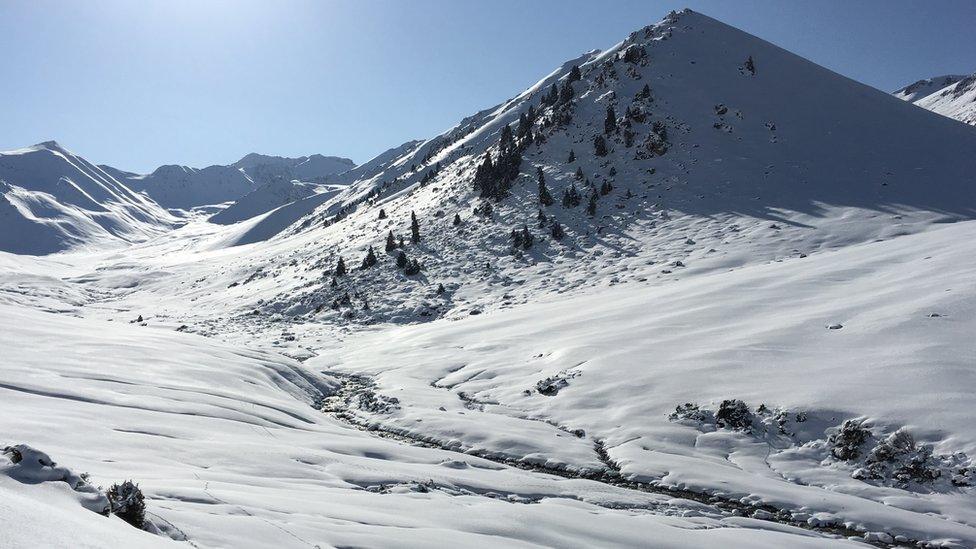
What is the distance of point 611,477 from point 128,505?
357 inches

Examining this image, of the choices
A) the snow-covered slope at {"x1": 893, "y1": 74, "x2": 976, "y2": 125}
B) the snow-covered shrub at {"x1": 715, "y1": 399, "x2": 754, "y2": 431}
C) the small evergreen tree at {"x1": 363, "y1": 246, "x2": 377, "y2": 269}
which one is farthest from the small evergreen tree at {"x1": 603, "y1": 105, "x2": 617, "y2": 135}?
the snow-covered slope at {"x1": 893, "y1": 74, "x2": 976, "y2": 125}

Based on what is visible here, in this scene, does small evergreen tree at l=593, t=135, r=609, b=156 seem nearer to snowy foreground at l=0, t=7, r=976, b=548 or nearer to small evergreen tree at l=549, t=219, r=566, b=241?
snowy foreground at l=0, t=7, r=976, b=548

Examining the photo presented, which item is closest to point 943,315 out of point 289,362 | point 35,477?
point 35,477

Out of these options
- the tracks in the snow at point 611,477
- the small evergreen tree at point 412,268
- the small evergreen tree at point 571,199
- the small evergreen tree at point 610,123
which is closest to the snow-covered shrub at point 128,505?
the tracks in the snow at point 611,477

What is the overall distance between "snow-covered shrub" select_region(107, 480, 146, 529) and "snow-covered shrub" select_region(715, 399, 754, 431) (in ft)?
39.2

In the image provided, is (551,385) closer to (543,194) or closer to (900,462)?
(900,462)

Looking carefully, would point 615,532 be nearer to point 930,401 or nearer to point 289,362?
point 930,401

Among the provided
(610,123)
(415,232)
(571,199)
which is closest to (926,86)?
(610,123)

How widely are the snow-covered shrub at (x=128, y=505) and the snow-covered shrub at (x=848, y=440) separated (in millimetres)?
12359

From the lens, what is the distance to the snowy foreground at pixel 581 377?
7.48 m

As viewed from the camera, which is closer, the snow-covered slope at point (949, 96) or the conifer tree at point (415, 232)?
the conifer tree at point (415, 232)

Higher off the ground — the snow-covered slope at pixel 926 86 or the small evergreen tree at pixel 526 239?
the snow-covered slope at pixel 926 86

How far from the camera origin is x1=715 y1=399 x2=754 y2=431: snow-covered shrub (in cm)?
1284

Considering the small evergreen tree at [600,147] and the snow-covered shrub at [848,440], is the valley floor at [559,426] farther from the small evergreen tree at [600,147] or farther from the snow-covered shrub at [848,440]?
the small evergreen tree at [600,147]
